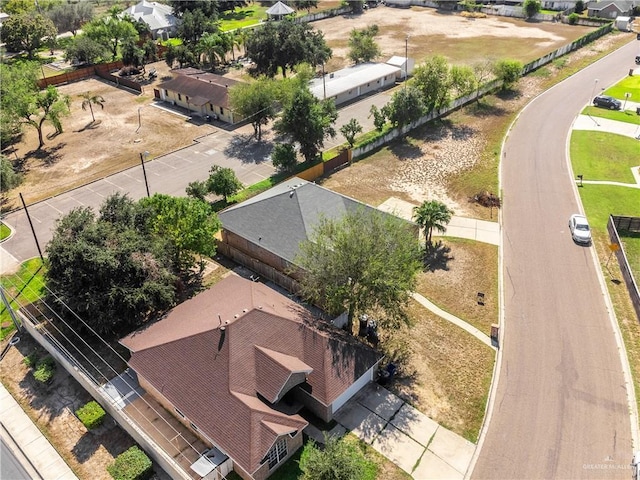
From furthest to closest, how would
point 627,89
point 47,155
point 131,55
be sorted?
point 131,55 → point 627,89 → point 47,155

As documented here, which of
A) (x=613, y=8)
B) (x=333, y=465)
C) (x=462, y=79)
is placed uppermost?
(x=613, y=8)

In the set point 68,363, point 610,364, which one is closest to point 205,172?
point 68,363

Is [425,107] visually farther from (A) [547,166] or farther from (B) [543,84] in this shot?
(B) [543,84]

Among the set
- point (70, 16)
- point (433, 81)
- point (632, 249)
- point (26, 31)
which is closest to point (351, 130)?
point (433, 81)

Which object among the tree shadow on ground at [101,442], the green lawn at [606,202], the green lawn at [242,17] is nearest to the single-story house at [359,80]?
the green lawn at [606,202]

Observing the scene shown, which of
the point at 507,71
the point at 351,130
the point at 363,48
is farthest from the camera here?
the point at 363,48

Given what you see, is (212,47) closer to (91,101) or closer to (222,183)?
(91,101)

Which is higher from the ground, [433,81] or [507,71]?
[433,81]
